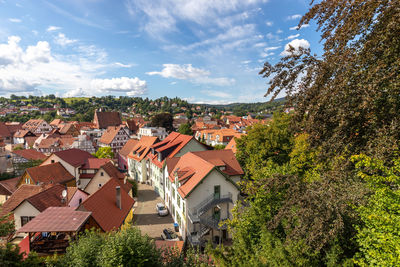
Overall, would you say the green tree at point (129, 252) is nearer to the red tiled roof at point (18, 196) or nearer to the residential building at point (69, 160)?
the red tiled roof at point (18, 196)

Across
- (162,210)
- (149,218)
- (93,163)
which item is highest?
(93,163)

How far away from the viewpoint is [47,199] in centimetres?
2216

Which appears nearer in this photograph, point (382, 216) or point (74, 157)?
point (382, 216)

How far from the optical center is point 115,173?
30.0 meters

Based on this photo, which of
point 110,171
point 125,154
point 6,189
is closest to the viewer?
point 110,171

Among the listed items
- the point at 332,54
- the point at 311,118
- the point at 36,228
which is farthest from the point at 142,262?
the point at 332,54

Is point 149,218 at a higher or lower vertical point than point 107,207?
lower

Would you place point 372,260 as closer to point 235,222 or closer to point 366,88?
point 366,88

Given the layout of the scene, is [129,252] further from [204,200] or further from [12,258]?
[204,200]

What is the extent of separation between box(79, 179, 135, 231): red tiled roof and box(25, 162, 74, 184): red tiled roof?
14679 millimetres

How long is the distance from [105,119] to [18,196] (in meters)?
95.6

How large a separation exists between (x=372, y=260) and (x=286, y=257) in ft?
9.10

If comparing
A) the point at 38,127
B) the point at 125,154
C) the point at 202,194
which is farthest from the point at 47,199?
the point at 38,127

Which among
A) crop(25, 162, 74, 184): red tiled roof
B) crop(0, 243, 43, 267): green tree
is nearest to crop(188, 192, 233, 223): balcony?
crop(0, 243, 43, 267): green tree
